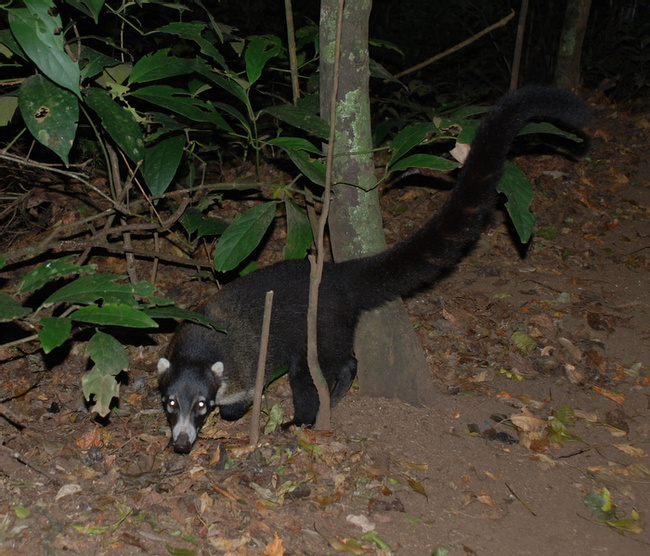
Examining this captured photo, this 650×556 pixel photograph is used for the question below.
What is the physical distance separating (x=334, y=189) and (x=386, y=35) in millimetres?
7239

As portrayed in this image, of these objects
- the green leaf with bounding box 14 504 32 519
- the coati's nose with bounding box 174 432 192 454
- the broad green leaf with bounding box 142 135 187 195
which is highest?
the broad green leaf with bounding box 142 135 187 195

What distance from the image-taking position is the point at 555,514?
10.4 ft

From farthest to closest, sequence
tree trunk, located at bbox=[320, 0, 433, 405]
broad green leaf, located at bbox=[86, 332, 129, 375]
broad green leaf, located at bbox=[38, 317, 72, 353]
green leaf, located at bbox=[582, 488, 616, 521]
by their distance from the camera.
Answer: tree trunk, located at bbox=[320, 0, 433, 405], green leaf, located at bbox=[582, 488, 616, 521], broad green leaf, located at bbox=[86, 332, 129, 375], broad green leaf, located at bbox=[38, 317, 72, 353]

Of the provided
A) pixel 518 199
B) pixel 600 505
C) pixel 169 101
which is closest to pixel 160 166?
pixel 169 101

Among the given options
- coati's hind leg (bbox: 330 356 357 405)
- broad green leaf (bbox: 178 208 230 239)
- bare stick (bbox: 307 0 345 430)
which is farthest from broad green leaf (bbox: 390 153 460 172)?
coati's hind leg (bbox: 330 356 357 405)

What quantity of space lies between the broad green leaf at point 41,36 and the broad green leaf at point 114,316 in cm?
81

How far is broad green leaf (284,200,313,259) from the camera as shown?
3623 mm

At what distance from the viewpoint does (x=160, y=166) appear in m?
3.42

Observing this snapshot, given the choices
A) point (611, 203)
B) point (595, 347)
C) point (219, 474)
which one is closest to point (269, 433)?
point (219, 474)

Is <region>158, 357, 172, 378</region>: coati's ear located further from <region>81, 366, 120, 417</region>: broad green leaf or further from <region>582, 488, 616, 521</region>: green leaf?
<region>582, 488, 616, 521</region>: green leaf

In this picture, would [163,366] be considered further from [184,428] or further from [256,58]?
[256,58]

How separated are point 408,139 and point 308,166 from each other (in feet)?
1.76

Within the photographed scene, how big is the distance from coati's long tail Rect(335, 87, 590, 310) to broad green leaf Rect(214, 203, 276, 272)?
0.77 metres

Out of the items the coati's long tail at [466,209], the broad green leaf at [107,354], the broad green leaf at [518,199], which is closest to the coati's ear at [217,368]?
the coati's long tail at [466,209]
